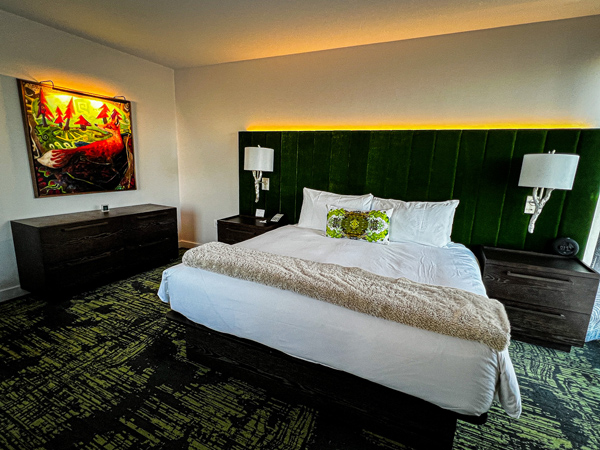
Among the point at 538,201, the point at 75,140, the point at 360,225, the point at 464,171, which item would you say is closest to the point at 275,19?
the point at 360,225

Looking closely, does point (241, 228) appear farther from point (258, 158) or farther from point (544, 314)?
point (544, 314)

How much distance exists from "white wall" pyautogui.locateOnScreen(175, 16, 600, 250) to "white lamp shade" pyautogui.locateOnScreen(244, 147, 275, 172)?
1.44 ft

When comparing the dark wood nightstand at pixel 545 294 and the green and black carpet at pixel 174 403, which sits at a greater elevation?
the dark wood nightstand at pixel 545 294

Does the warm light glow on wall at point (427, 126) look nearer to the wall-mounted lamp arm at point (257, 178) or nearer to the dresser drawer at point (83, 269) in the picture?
the wall-mounted lamp arm at point (257, 178)

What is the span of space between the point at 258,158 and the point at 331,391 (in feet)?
8.18

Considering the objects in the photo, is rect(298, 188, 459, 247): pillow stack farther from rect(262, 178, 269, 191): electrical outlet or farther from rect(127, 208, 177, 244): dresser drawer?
rect(127, 208, 177, 244): dresser drawer

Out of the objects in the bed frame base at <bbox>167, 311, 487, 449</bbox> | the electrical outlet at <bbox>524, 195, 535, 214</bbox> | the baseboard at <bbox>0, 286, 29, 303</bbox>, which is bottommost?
the baseboard at <bbox>0, 286, 29, 303</bbox>

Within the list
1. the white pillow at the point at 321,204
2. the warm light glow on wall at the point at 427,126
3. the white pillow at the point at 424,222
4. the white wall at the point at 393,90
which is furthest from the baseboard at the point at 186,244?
the white pillow at the point at 424,222

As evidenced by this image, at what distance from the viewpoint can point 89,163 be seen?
10.4 feet

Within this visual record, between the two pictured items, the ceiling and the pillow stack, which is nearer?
the ceiling

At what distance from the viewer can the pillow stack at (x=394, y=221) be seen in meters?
2.54

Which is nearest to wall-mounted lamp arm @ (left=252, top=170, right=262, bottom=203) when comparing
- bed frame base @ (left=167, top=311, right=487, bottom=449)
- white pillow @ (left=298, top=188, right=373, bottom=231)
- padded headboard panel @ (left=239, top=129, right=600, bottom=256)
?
padded headboard panel @ (left=239, top=129, right=600, bottom=256)

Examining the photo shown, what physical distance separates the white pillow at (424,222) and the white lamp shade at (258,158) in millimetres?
1552

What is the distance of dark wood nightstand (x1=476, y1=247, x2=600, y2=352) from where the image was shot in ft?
6.81
